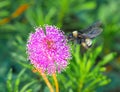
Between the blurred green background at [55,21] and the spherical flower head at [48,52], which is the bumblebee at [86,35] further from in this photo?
the blurred green background at [55,21]

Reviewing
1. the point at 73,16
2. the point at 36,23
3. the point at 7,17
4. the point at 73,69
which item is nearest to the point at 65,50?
the point at 73,69

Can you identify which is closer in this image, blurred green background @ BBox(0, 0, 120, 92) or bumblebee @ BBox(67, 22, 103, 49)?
bumblebee @ BBox(67, 22, 103, 49)

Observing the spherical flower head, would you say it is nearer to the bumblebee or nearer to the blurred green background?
the bumblebee

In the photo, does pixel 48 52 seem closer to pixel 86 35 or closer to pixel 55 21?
pixel 86 35

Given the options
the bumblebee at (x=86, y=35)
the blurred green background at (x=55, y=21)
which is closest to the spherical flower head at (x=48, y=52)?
the bumblebee at (x=86, y=35)

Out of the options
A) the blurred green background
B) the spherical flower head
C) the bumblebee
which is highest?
the blurred green background

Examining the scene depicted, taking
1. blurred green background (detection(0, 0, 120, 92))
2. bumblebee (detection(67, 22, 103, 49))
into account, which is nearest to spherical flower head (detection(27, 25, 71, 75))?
bumblebee (detection(67, 22, 103, 49))

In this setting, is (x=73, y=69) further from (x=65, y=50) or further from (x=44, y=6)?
(x=44, y=6)
